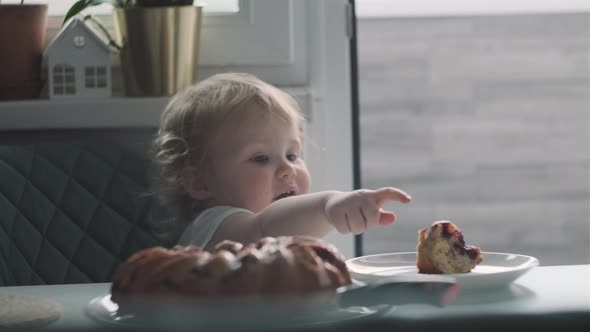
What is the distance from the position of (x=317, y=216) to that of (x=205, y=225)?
0.81 feet

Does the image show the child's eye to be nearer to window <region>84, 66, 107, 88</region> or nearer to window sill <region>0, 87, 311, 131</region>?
window sill <region>0, 87, 311, 131</region>

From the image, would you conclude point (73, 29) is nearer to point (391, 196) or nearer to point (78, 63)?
point (78, 63)

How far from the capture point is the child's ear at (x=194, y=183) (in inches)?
55.4

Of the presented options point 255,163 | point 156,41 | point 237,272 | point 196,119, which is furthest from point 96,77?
point 237,272

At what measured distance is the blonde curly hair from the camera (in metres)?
1.38

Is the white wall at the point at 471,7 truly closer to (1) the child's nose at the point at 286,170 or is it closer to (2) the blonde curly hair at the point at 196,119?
(2) the blonde curly hair at the point at 196,119

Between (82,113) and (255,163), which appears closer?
(255,163)

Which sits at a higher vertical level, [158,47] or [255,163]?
[158,47]

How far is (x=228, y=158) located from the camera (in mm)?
1368

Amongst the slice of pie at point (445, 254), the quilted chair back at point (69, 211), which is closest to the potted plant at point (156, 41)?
the quilted chair back at point (69, 211)

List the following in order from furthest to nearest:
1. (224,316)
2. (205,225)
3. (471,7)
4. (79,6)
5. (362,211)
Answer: (471,7) → (79,6) → (205,225) → (362,211) → (224,316)

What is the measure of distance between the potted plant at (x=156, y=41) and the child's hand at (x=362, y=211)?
0.75m

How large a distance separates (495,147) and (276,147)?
3564 millimetres

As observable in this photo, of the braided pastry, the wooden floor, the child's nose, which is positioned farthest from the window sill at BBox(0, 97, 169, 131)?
the wooden floor
